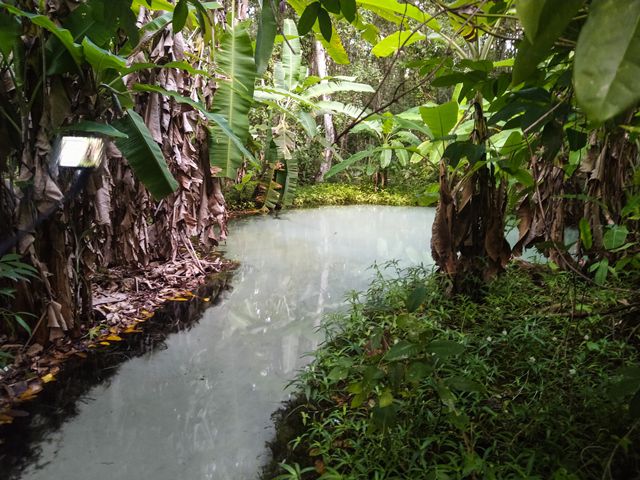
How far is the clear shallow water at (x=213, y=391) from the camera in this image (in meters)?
1.48

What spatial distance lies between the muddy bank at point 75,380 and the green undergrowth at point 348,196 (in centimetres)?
473

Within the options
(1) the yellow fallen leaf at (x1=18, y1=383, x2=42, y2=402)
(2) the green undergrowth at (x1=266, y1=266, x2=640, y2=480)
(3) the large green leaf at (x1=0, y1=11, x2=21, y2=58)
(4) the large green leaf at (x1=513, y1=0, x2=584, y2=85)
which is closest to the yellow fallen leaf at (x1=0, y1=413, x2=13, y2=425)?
(1) the yellow fallen leaf at (x1=18, y1=383, x2=42, y2=402)

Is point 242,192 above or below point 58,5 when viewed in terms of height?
below

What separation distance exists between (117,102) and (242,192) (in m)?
4.63

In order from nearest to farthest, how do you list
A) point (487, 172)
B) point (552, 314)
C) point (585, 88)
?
point (585, 88) → point (552, 314) → point (487, 172)

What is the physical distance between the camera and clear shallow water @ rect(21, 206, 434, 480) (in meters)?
1.48

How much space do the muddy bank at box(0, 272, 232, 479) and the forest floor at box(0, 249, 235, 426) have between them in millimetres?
27

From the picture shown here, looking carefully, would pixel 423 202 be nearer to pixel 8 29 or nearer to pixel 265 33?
pixel 265 33

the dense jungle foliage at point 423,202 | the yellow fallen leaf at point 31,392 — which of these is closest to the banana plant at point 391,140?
the dense jungle foliage at point 423,202

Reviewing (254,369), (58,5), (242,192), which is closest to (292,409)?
(254,369)

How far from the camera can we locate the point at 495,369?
1.81 metres

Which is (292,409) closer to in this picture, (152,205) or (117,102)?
(117,102)

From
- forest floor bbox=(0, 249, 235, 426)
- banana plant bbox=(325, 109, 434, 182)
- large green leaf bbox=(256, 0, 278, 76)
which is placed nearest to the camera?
large green leaf bbox=(256, 0, 278, 76)

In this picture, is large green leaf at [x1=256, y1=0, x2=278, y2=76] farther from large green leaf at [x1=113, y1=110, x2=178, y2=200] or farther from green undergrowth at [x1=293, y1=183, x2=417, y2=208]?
green undergrowth at [x1=293, y1=183, x2=417, y2=208]
